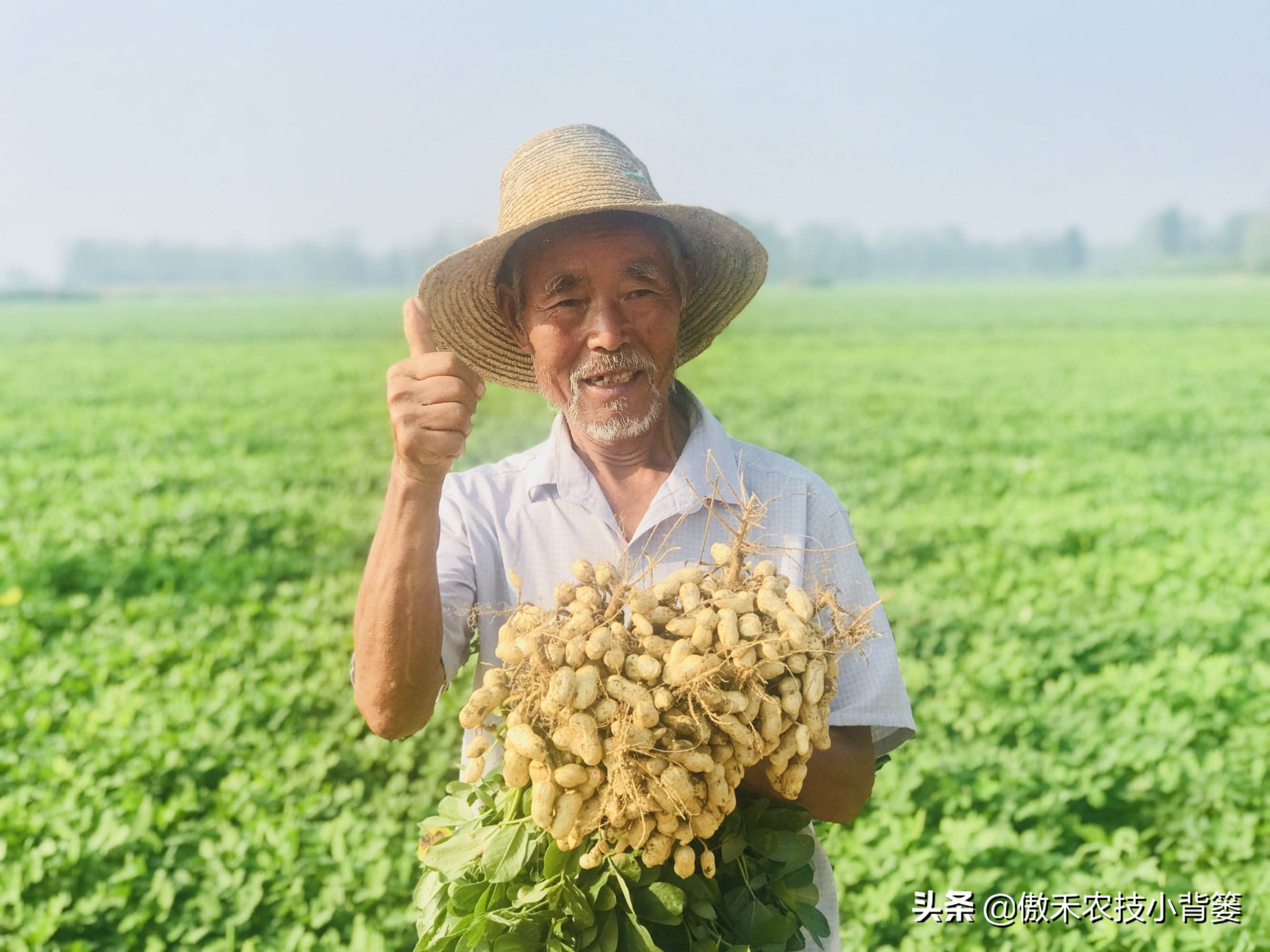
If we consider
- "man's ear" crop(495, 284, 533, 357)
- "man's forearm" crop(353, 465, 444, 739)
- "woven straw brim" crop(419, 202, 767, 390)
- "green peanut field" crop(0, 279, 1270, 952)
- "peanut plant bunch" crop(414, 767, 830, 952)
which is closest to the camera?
"peanut plant bunch" crop(414, 767, 830, 952)

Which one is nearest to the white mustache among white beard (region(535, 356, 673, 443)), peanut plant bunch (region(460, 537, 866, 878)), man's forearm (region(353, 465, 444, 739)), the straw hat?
white beard (region(535, 356, 673, 443))

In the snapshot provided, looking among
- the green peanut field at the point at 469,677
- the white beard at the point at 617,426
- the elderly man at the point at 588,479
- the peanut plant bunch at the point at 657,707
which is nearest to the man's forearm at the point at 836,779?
the elderly man at the point at 588,479

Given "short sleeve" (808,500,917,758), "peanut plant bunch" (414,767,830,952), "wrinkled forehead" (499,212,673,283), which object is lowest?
"peanut plant bunch" (414,767,830,952)

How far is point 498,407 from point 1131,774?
10967 millimetres

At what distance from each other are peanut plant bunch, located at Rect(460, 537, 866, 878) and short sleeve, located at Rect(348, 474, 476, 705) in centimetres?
33

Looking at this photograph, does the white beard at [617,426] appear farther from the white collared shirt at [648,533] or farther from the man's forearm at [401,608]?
the man's forearm at [401,608]

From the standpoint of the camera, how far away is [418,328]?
1.75 m

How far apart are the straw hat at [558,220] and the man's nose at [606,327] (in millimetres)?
164

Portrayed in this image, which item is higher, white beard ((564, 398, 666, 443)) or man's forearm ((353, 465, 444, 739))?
white beard ((564, 398, 666, 443))

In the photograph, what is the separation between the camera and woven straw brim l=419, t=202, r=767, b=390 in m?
2.06

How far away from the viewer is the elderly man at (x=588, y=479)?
1.71 m

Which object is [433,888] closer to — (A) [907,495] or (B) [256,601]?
(B) [256,601]

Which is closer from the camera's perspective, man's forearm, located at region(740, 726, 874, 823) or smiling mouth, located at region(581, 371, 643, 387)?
man's forearm, located at region(740, 726, 874, 823)

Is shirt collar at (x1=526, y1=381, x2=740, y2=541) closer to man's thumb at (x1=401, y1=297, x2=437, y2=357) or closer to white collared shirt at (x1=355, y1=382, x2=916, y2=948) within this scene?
white collared shirt at (x1=355, y1=382, x2=916, y2=948)
